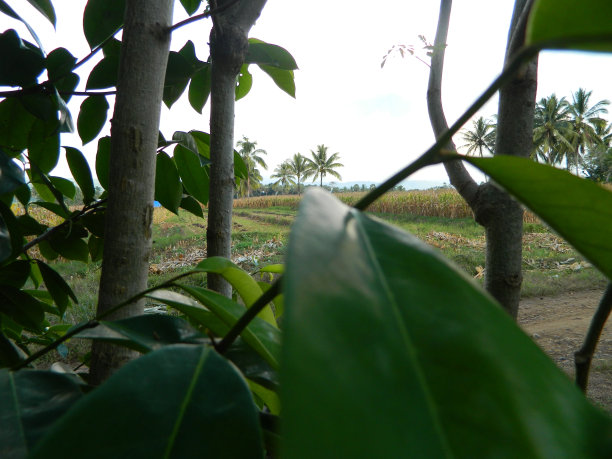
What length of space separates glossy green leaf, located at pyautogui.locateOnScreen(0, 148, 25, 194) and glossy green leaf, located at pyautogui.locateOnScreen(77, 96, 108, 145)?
28 cm

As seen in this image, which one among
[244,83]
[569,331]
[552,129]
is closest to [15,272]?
[244,83]

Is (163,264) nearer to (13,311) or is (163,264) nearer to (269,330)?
(13,311)

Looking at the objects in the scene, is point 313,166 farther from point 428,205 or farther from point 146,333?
point 146,333

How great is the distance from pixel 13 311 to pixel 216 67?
1.69 feet

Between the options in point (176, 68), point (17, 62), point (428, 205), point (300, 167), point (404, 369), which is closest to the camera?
point (404, 369)

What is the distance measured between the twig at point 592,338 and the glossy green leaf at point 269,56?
2.04 ft

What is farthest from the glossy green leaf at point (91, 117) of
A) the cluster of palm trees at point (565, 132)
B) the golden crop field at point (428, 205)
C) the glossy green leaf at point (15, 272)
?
the cluster of palm trees at point (565, 132)

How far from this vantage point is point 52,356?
8.86ft

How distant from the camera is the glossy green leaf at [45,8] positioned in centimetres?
55

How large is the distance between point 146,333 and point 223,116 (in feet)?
1.38

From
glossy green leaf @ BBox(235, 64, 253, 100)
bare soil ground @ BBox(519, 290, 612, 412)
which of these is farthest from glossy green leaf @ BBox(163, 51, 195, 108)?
bare soil ground @ BBox(519, 290, 612, 412)

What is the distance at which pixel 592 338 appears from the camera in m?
0.29

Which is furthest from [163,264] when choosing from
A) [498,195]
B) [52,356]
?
[498,195]

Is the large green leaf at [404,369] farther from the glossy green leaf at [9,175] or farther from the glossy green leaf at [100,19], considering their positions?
the glossy green leaf at [100,19]
